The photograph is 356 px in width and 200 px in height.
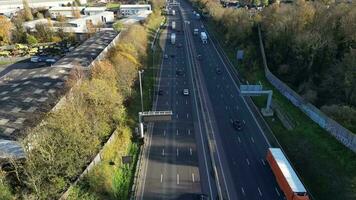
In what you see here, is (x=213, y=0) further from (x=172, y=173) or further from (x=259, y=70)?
(x=172, y=173)

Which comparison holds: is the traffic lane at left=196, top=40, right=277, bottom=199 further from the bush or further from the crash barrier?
the bush

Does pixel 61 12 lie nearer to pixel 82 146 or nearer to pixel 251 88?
pixel 251 88

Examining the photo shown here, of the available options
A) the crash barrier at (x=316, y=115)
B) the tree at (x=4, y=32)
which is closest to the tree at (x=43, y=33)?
the tree at (x=4, y=32)

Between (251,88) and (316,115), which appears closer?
(316,115)

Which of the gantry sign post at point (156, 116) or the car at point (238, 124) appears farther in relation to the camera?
the car at point (238, 124)

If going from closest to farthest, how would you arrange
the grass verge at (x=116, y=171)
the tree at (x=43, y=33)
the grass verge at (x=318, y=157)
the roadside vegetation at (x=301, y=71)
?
the grass verge at (x=116, y=171) → the grass verge at (x=318, y=157) → the roadside vegetation at (x=301, y=71) → the tree at (x=43, y=33)

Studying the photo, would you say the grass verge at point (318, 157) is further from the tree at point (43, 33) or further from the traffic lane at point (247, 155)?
the tree at point (43, 33)

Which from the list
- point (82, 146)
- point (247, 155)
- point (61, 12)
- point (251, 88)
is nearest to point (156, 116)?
point (82, 146)
